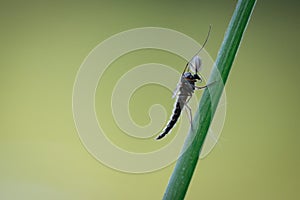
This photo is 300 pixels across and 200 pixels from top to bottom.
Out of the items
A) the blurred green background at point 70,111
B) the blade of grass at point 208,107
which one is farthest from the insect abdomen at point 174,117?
the blurred green background at point 70,111

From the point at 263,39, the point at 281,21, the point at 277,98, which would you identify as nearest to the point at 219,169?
the point at 277,98

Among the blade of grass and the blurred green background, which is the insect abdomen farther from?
the blurred green background

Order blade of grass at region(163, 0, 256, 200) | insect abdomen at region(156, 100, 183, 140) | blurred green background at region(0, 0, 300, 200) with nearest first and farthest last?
blade of grass at region(163, 0, 256, 200) < insect abdomen at region(156, 100, 183, 140) < blurred green background at region(0, 0, 300, 200)

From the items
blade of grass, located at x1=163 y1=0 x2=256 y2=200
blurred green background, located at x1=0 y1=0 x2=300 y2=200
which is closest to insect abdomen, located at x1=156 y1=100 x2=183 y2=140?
blade of grass, located at x1=163 y1=0 x2=256 y2=200

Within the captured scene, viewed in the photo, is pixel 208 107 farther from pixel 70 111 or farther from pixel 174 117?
pixel 70 111

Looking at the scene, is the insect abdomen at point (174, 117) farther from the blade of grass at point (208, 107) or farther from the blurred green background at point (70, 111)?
the blurred green background at point (70, 111)

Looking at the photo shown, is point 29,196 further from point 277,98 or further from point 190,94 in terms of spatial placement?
point 190,94
